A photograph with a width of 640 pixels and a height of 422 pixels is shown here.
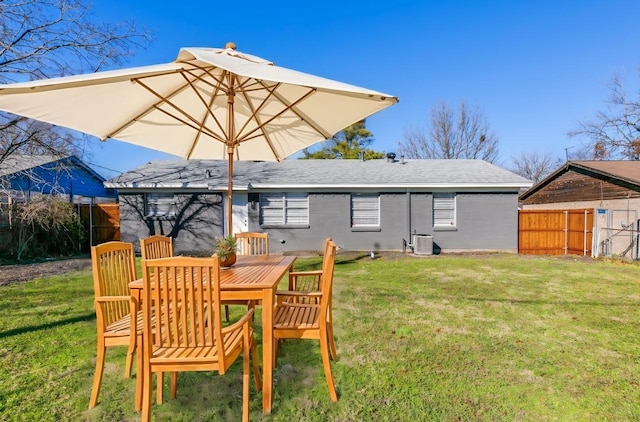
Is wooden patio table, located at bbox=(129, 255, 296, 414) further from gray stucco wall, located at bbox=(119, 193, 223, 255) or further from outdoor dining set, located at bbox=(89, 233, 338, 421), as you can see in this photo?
gray stucco wall, located at bbox=(119, 193, 223, 255)

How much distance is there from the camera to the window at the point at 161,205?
1155 cm

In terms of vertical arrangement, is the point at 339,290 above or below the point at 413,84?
below

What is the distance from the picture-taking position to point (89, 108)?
332 centimetres

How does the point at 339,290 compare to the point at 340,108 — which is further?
the point at 339,290

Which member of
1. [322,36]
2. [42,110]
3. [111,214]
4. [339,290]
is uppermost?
[322,36]

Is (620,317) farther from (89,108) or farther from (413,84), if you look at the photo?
(413,84)

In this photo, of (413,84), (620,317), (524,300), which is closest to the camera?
Result: (620,317)

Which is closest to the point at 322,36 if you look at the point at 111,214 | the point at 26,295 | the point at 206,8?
the point at 206,8

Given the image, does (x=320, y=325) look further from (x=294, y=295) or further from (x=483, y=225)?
(x=483, y=225)

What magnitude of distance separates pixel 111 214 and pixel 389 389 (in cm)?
1271

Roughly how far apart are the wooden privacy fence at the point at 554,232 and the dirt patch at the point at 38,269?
14.9 meters

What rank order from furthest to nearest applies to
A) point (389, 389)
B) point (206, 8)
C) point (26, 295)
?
1. point (206, 8)
2. point (26, 295)
3. point (389, 389)

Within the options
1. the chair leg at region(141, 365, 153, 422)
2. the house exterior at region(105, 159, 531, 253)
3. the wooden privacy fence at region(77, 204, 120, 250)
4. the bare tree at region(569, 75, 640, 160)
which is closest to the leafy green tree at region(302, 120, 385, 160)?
the house exterior at region(105, 159, 531, 253)

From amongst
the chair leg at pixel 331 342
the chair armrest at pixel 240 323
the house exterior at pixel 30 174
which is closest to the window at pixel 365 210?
the chair leg at pixel 331 342
